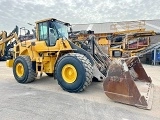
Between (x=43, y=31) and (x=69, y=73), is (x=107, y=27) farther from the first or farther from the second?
(x=69, y=73)

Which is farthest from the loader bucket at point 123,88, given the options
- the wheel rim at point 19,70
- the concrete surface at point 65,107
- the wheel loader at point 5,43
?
the wheel loader at point 5,43

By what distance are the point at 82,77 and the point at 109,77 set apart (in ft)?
2.61

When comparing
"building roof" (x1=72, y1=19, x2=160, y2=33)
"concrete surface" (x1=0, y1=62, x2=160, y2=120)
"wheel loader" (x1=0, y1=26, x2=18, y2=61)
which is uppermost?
"building roof" (x1=72, y1=19, x2=160, y2=33)

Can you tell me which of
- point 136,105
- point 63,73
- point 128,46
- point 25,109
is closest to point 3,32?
point 128,46

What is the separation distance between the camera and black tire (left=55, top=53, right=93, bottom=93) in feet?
15.7

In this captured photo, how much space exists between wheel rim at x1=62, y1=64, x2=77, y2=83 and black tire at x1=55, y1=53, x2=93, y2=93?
0.08 metres

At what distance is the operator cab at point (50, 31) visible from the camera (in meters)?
6.05

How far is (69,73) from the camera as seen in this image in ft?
17.1

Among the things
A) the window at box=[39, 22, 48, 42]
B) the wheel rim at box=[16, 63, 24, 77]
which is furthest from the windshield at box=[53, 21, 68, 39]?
the wheel rim at box=[16, 63, 24, 77]

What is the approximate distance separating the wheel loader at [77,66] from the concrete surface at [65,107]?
24 cm

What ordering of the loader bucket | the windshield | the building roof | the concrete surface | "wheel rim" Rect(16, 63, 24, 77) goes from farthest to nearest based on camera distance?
the building roof, "wheel rim" Rect(16, 63, 24, 77), the windshield, the loader bucket, the concrete surface

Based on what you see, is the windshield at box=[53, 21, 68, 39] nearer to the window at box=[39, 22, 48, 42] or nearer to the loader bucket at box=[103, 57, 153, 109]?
the window at box=[39, 22, 48, 42]

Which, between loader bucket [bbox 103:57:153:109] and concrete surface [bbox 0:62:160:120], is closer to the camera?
concrete surface [bbox 0:62:160:120]

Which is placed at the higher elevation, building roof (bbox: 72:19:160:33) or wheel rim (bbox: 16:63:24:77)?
building roof (bbox: 72:19:160:33)
